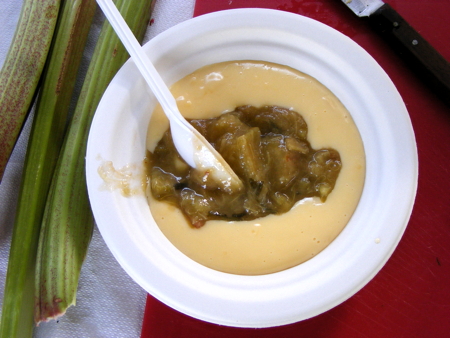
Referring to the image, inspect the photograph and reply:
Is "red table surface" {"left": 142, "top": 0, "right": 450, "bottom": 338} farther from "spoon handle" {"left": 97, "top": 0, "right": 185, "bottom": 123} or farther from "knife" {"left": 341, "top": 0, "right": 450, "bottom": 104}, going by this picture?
"spoon handle" {"left": 97, "top": 0, "right": 185, "bottom": 123}

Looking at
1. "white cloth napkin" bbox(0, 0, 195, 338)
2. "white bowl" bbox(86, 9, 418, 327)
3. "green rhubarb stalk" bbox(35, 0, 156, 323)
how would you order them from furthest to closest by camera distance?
1. "white cloth napkin" bbox(0, 0, 195, 338)
2. "green rhubarb stalk" bbox(35, 0, 156, 323)
3. "white bowl" bbox(86, 9, 418, 327)

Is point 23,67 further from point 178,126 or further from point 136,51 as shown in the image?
point 178,126

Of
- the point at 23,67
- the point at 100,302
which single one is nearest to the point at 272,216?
the point at 100,302

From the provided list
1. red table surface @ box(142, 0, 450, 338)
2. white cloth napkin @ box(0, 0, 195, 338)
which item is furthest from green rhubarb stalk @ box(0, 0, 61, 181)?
red table surface @ box(142, 0, 450, 338)

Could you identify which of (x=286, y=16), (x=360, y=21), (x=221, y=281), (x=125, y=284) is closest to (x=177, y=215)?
(x=221, y=281)

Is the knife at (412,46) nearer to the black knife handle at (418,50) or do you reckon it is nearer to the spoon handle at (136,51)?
the black knife handle at (418,50)

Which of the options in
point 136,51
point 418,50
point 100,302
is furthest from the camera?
point 100,302

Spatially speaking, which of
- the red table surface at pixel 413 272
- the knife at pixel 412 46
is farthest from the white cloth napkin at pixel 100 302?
the knife at pixel 412 46

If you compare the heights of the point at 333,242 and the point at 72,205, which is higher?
the point at 72,205
